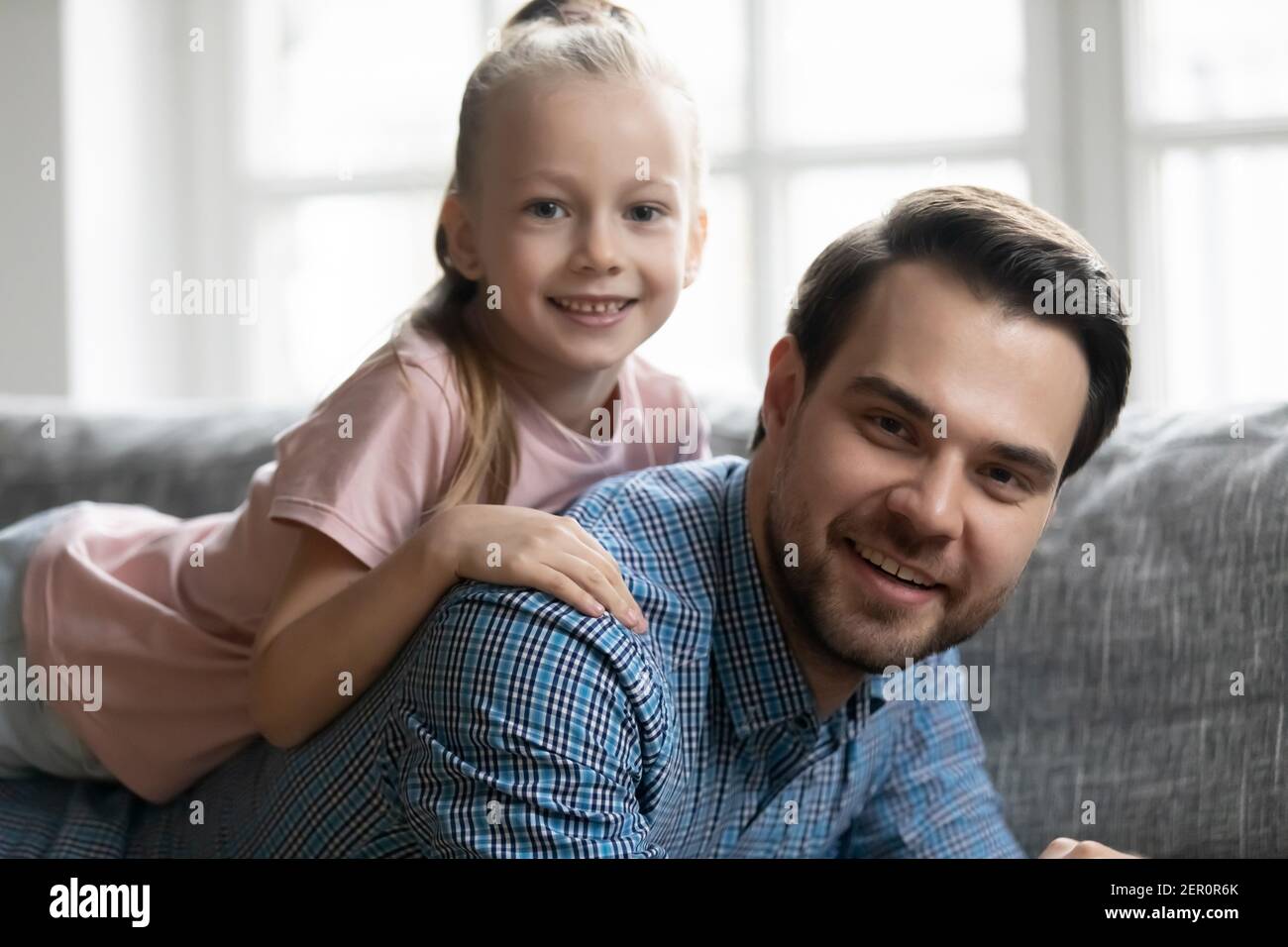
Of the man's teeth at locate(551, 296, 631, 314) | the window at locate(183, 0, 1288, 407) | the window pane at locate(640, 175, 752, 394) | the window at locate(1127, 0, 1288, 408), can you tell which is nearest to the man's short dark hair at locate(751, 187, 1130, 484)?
the man's teeth at locate(551, 296, 631, 314)

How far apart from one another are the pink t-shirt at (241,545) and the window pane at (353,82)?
2089 mm

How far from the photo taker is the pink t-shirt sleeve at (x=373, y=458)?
1348 millimetres

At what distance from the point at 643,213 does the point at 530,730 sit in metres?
0.64

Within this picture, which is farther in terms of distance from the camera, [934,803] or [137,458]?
[137,458]

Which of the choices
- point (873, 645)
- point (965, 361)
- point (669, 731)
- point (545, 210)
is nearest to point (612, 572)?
point (669, 731)

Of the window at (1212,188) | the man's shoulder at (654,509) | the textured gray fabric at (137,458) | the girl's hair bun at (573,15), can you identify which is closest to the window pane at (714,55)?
the window at (1212,188)

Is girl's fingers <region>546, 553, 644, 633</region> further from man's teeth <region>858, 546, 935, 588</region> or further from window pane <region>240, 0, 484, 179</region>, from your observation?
window pane <region>240, 0, 484, 179</region>

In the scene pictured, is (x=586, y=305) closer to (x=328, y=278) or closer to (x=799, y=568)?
(x=799, y=568)

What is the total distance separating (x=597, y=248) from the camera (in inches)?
56.1

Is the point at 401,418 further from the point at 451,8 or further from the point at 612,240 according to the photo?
the point at 451,8

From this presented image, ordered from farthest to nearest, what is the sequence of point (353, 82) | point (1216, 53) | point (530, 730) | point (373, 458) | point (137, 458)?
point (353, 82) → point (1216, 53) → point (137, 458) → point (373, 458) → point (530, 730)

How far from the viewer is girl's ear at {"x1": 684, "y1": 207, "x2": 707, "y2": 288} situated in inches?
64.0
